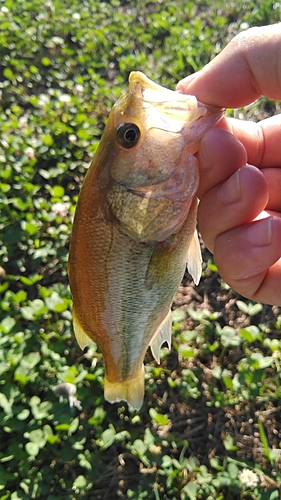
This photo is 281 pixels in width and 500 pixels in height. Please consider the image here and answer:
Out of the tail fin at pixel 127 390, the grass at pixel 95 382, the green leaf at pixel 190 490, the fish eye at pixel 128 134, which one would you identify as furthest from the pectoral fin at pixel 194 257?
the green leaf at pixel 190 490

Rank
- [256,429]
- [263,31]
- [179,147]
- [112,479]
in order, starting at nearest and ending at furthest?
[179,147] → [263,31] → [112,479] → [256,429]

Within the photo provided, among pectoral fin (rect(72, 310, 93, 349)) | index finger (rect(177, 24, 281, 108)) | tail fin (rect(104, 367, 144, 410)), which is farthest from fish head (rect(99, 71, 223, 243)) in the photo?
tail fin (rect(104, 367, 144, 410))

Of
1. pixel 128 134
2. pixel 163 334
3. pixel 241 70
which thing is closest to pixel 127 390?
pixel 163 334

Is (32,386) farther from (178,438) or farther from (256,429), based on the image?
(256,429)

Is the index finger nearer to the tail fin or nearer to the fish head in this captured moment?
the fish head

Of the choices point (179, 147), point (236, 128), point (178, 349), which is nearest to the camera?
point (179, 147)

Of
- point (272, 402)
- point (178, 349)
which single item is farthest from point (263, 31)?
point (272, 402)

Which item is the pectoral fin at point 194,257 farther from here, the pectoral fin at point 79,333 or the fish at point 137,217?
the pectoral fin at point 79,333
